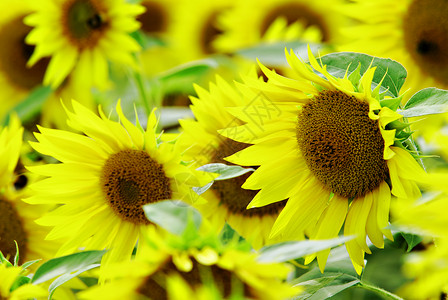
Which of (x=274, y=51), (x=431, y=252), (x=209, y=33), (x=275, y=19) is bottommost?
(x=209, y=33)

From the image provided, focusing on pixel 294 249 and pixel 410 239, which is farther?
pixel 410 239

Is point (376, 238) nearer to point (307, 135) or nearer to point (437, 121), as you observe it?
point (307, 135)

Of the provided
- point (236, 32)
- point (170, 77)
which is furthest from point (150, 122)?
point (236, 32)

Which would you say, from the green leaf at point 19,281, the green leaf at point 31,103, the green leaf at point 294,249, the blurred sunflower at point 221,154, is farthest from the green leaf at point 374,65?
the green leaf at point 31,103

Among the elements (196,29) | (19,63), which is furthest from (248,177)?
(196,29)

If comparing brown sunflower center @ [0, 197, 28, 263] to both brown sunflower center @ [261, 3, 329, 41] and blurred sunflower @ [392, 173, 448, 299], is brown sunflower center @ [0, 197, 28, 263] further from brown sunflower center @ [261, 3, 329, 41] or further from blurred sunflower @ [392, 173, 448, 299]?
brown sunflower center @ [261, 3, 329, 41]

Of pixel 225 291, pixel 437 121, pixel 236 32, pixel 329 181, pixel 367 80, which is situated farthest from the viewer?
pixel 236 32

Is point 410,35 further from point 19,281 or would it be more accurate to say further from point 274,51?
point 19,281

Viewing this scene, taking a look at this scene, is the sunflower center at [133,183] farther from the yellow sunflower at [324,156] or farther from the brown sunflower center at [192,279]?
the brown sunflower center at [192,279]
